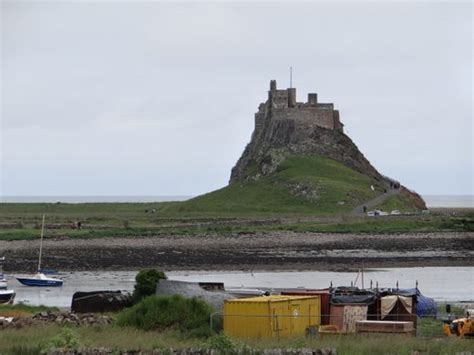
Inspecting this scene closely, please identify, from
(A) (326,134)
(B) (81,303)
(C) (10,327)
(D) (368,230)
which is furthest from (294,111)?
(C) (10,327)

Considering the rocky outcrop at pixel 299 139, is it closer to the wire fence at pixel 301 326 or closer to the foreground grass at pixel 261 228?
the foreground grass at pixel 261 228

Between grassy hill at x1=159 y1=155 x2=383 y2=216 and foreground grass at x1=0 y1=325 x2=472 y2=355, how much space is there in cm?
7261

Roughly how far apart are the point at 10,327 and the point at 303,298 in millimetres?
7672

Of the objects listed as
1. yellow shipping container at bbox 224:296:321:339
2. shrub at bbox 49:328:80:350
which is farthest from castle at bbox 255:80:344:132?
shrub at bbox 49:328:80:350

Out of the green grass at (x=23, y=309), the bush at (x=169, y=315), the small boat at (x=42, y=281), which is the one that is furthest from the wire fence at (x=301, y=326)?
the small boat at (x=42, y=281)

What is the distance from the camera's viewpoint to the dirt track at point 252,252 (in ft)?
223

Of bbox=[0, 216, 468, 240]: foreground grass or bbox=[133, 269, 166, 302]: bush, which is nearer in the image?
bbox=[133, 269, 166, 302]: bush

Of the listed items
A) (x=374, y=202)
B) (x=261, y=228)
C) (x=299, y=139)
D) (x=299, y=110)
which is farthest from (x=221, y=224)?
(x=299, y=110)

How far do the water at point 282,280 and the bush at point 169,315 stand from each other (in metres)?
15.0

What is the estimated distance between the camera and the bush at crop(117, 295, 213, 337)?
101 ft

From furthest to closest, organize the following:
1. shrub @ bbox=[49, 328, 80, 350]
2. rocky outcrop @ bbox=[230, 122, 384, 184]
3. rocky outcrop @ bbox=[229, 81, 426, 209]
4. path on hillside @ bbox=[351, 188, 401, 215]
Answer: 1. rocky outcrop @ bbox=[229, 81, 426, 209]
2. rocky outcrop @ bbox=[230, 122, 384, 184]
3. path on hillside @ bbox=[351, 188, 401, 215]
4. shrub @ bbox=[49, 328, 80, 350]

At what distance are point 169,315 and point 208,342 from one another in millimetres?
4788

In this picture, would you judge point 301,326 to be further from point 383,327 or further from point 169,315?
point 169,315

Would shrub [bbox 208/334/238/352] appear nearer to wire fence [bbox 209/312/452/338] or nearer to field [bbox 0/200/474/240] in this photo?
wire fence [bbox 209/312/452/338]
